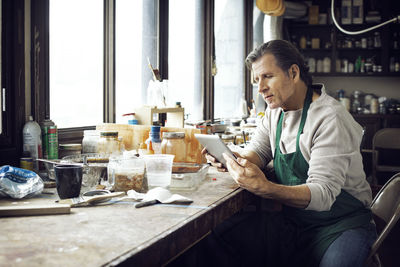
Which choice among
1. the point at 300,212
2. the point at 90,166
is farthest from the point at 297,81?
the point at 90,166

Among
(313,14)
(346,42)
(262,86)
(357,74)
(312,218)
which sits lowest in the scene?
(312,218)

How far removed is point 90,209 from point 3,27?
1018 millimetres

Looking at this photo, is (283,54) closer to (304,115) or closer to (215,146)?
(304,115)

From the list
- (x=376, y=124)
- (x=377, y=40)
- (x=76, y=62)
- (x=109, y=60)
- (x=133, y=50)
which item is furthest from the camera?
(x=377, y=40)

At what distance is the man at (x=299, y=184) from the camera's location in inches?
65.7

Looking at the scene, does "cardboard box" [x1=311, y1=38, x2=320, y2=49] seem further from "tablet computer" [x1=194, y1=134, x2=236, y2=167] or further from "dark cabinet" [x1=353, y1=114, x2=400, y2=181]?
"tablet computer" [x1=194, y1=134, x2=236, y2=167]

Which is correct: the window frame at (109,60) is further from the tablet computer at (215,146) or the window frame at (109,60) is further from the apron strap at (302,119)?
the apron strap at (302,119)

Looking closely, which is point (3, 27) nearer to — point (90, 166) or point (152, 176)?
point (90, 166)

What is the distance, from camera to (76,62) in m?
2.57

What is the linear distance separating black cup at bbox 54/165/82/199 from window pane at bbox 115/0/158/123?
132cm

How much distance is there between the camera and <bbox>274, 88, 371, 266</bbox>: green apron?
5.76 feet

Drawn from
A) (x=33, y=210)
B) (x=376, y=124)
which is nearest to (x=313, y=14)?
(x=376, y=124)

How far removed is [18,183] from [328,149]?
1.17 metres

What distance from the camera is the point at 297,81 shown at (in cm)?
204
